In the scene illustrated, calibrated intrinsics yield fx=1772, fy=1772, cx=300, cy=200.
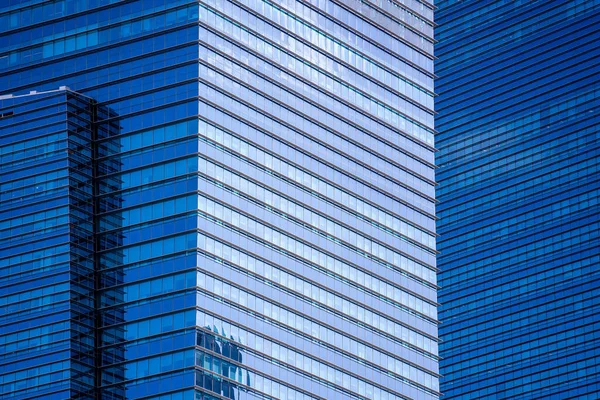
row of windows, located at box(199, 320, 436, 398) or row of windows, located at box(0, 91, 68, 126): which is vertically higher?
row of windows, located at box(0, 91, 68, 126)

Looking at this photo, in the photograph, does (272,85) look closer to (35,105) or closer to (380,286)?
(35,105)

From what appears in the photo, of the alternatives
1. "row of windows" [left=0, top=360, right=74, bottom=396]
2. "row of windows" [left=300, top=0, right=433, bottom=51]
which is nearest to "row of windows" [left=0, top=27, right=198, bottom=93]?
"row of windows" [left=300, top=0, right=433, bottom=51]

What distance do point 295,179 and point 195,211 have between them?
18953mm

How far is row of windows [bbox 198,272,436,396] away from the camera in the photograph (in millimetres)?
161875

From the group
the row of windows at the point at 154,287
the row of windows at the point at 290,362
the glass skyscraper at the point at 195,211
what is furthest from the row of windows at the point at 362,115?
the row of windows at the point at 290,362

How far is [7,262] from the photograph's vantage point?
166 m

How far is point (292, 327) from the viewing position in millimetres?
171125

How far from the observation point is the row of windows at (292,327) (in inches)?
6373

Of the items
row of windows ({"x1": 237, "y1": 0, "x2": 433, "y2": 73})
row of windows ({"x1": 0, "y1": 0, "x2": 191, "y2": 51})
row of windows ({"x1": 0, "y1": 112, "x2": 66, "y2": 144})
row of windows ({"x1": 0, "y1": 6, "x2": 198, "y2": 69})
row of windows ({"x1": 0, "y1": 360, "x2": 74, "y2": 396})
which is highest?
row of windows ({"x1": 237, "y1": 0, "x2": 433, "y2": 73})

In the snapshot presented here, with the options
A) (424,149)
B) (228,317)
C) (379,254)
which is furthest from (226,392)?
(424,149)

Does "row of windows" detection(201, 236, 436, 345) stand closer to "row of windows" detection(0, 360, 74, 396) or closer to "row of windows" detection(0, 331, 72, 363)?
"row of windows" detection(0, 331, 72, 363)

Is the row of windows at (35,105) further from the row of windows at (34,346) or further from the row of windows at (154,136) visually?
the row of windows at (34,346)

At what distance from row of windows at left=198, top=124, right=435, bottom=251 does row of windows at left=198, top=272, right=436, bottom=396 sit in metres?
10.4

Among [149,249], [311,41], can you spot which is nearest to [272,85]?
[311,41]
